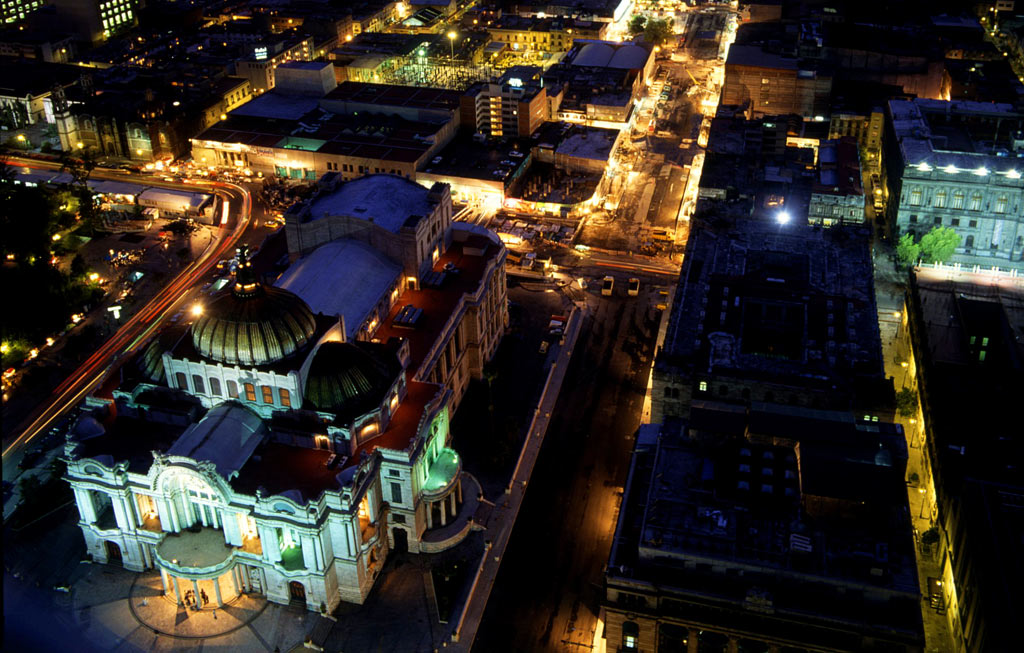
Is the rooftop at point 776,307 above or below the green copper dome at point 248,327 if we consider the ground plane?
below

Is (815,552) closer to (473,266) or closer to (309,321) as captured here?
(309,321)

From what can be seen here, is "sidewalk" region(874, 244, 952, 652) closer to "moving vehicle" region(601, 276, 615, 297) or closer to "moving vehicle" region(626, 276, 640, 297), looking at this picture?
"moving vehicle" region(626, 276, 640, 297)

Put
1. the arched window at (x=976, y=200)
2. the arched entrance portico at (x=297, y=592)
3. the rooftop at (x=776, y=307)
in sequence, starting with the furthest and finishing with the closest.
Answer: the arched window at (x=976, y=200), the rooftop at (x=776, y=307), the arched entrance portico at (x=297, y=592)

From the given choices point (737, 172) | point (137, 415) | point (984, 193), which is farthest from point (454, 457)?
point (984, 193)

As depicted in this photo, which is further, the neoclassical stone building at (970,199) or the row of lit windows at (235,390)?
the neoclassical stone building at (970,199)

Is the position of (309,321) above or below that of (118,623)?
above

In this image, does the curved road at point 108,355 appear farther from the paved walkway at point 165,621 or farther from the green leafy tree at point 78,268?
the paved walkway at point 165,621

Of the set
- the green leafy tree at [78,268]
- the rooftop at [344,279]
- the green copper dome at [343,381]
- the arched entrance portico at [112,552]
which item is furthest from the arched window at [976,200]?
the green leafy tree at [78,268]
